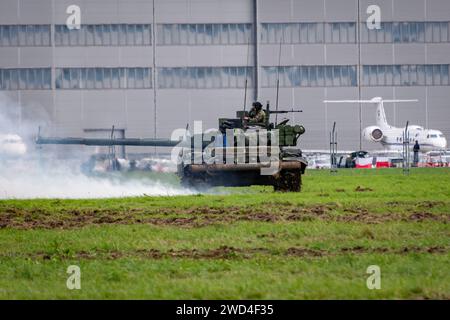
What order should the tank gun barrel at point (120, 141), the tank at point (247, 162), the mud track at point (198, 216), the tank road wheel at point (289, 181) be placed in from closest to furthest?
the mud track at point (198, 216), the tank at point (247, 162), the tank road wheel at point (289, 181), the tank gun barrel at point (120, 141)

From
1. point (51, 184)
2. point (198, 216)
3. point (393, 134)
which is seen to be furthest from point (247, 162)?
point (393, 134)

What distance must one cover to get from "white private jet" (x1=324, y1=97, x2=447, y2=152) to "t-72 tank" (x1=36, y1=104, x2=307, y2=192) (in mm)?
50705

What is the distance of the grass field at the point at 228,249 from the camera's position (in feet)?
41.9

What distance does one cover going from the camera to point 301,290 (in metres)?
→ 12.4

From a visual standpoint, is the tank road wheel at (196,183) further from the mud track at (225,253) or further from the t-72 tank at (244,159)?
the mud track at (225,253)

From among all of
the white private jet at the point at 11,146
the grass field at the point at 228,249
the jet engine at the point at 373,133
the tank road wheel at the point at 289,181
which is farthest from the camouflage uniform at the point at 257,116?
the jet engine at the point at 373,133

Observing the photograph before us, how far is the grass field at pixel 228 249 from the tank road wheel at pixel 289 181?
695 cm

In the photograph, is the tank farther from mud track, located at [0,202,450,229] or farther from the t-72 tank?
mud track, located at [0,202,450,229]

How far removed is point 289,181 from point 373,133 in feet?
174

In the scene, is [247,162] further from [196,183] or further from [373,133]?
[373,133]

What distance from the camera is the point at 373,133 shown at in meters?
87.4

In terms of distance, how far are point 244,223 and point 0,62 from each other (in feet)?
227

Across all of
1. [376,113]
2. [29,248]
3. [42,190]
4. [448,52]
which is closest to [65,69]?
[376,113]
